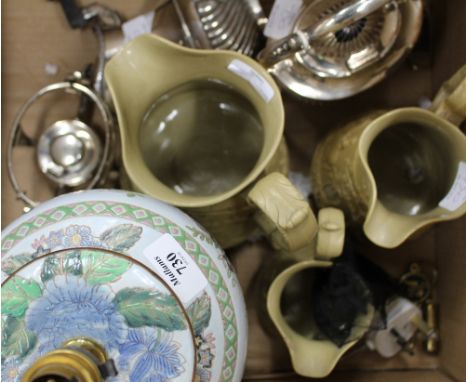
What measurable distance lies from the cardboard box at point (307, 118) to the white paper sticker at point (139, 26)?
0.05 ft

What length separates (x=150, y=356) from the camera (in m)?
0.37

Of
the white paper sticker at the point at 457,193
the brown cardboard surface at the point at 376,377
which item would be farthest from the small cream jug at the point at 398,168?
the brown cardboard surface at the point at 376,377

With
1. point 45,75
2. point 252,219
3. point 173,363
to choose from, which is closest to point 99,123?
point 45,75

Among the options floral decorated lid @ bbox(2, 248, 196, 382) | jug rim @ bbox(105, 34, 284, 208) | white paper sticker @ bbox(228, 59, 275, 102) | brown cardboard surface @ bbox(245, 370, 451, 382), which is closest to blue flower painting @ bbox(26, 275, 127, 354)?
floral decorated lid @ bbox(2, 248, 196, 382)

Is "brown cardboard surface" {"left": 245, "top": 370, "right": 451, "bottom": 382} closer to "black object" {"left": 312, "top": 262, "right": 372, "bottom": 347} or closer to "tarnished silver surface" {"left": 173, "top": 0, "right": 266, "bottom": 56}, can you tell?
"black object" {"left": 312, "top": 262, "right": 372, "bottom": 347}

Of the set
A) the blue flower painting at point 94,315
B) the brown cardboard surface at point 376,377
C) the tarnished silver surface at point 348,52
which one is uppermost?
the tarnished silver surface at point 348,52

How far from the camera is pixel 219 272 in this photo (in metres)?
0.43

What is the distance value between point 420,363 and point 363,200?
0.28 metres

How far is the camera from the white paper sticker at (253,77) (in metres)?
0.50

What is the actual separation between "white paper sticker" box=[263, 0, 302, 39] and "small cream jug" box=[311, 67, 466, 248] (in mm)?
143

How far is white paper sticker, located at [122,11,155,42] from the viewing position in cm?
66

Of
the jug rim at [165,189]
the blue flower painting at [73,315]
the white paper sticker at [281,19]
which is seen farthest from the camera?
the white paper sticker at [281,19]

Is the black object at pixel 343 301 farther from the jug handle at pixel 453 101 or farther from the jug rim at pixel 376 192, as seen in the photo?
the jug handle at pixel 453 101

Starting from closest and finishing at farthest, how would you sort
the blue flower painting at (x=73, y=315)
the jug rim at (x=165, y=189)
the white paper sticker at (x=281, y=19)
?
1. the blue flower painting at (x=73, y=315)
2. the jug rim at (x=165, y=189)
3. the white paper sticker at (x=281, y=19)
